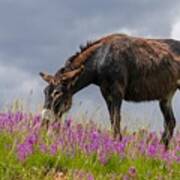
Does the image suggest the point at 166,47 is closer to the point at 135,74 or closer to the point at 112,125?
the point at 135,74

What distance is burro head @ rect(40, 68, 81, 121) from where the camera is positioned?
49.5 feet

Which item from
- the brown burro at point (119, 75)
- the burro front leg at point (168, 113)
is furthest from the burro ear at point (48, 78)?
the burro front leg at point (168, 113)

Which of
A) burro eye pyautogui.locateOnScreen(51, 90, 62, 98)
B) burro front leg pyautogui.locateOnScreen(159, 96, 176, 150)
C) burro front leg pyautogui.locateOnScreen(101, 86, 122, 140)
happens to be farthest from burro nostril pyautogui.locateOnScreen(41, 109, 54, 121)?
burro front leg pyautogui.locateOnScreen(159, 96, 176, 150)

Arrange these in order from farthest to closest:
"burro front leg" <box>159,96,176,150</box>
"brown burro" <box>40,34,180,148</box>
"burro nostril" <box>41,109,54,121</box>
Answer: "burro front leg" <box>159,96,176,150</box> < "brown burro" <box>40,34,180,148</box> < "burro nostril" <box>41,109,54,121</box>

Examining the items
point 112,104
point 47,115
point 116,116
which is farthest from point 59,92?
point 116,116

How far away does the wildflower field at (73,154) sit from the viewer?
33.1ft

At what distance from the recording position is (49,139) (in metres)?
11.8

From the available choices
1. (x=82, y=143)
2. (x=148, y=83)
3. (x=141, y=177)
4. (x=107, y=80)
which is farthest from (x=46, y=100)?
(x=141, y=177)

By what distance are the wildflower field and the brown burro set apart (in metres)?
1.81

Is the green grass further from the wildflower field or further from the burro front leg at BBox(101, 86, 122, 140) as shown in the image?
the burro front leg at BBox(101, 86, 122, 140)

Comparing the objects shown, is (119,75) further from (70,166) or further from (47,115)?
(70,166)

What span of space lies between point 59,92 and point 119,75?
1.36 m

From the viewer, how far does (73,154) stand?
11.0 m

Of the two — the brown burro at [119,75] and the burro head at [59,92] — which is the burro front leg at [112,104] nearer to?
the brown burro at [119,75]
